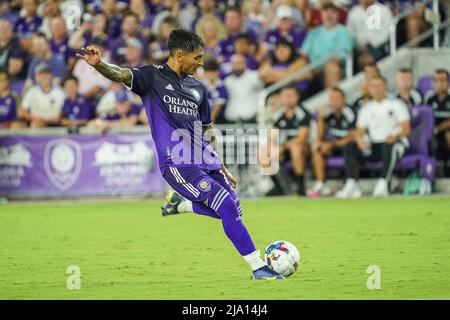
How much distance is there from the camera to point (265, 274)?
9.21 m

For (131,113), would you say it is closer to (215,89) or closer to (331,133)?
(215,89)

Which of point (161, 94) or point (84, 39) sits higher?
point (84, 39)

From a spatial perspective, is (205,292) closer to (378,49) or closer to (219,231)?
(219,231)

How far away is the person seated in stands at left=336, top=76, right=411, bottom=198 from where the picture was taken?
1911 cm

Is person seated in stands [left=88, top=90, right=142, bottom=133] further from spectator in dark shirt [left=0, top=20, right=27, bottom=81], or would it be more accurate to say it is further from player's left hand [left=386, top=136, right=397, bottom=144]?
player's left hand [left=386, top=136, right=397, bottom=144]

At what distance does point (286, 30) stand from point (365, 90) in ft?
7.88

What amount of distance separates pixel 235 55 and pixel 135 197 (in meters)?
3.57

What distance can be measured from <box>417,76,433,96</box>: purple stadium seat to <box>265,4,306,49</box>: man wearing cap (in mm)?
2784

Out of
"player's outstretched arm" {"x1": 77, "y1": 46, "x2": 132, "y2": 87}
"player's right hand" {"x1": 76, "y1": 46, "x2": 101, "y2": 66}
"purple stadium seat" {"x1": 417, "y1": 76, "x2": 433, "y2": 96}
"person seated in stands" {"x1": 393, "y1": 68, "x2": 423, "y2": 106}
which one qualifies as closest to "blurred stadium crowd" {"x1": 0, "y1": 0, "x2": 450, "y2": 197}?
"person seated in stands" {"x1": 393, "y1": 68, "x2": 423, "y2": 106}

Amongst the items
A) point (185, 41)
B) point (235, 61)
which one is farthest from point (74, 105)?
point (185, 41)
